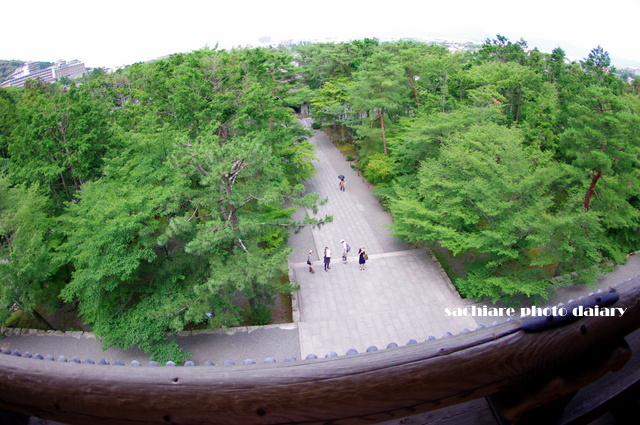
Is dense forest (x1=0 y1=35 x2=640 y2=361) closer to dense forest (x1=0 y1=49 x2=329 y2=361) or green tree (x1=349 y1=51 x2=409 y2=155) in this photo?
dense forest (x1=0 y1=49 x2=329 y2=361)

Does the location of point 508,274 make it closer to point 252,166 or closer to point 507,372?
point 252,166

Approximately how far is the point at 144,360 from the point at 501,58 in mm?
26098

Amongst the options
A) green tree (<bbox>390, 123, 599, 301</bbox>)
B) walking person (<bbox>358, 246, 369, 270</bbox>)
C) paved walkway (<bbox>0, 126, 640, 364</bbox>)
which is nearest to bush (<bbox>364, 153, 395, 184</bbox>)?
paved walkway (<bbox>0, 126, 640, 364</bbox>)

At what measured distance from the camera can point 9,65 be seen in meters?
80.5

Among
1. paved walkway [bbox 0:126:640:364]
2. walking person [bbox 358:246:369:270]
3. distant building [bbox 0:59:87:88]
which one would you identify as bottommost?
paved walkway [bbox 0:126:640:364]

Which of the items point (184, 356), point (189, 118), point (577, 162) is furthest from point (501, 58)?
point (184, 356)

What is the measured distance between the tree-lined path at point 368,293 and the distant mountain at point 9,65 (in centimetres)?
8807

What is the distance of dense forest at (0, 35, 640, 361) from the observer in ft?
28.6

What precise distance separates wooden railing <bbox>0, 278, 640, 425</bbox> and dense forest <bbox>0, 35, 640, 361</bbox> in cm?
717

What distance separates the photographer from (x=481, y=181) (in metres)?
10.6

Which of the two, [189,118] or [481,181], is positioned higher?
[189,118]

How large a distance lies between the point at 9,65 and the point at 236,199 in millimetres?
101750

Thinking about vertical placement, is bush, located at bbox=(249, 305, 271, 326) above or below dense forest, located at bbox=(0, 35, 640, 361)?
below

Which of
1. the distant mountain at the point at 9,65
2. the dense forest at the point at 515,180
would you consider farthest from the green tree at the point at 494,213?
the distant mountain at the point at 9,65
